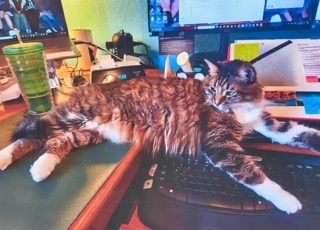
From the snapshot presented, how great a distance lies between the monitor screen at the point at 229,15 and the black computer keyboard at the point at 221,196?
1.93ft

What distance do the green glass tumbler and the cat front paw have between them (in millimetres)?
230

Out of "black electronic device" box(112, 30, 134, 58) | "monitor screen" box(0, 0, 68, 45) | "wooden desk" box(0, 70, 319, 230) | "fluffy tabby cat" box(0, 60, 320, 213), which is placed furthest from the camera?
"black electronic device" box(112, 30, 134, 58)

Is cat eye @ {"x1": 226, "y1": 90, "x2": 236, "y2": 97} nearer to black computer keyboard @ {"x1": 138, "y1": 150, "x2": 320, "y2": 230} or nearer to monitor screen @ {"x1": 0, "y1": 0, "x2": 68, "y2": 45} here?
black computer keyboard @ {"x1": 138, "y1": 150, "x2": 320, "y2": 230}

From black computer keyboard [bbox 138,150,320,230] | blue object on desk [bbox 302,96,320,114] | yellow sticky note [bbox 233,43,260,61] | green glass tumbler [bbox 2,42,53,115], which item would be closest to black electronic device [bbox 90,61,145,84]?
green glass tumbler [bbox 2,42,53,115]

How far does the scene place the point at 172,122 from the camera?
835mm

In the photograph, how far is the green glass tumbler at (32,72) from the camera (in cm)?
77

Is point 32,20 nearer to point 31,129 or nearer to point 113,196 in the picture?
point 31,129

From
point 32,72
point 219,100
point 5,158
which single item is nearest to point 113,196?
point 5,158

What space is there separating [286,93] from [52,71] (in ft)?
3.35

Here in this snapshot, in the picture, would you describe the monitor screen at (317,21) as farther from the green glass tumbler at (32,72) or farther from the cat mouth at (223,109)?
the green glass tumbler at (32,72)

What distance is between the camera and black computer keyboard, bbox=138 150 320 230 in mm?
459

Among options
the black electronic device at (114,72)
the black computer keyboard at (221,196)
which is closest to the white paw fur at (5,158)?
the black computer keyboard at (221,196)

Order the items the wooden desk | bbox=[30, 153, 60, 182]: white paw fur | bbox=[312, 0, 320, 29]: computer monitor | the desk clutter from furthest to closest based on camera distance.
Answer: bbox=[312, 0, 320, 29]: computer monitor
the desk clutter
bbox=[30, 153, 60, 182]: white paw fur
the wooden desk

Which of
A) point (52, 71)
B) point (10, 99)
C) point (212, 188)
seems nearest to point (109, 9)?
point (52, 71)
